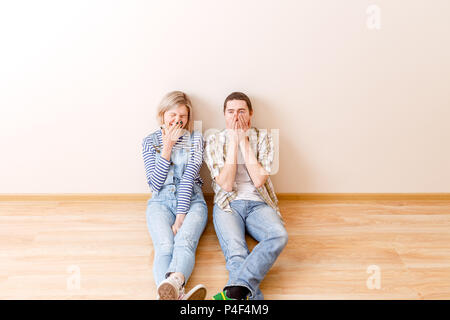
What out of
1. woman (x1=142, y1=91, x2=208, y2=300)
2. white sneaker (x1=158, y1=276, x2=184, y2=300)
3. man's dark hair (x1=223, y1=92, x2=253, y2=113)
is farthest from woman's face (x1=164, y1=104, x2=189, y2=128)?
white sneaker (x1=158, y1=276, x2=184, y2=300)

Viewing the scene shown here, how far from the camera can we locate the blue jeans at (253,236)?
5.57 feet

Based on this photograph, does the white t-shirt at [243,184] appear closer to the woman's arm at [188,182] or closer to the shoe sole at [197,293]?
the woman's arm at [188,182]

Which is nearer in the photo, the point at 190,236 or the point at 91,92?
the point at 190,236

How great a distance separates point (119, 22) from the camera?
2084mm

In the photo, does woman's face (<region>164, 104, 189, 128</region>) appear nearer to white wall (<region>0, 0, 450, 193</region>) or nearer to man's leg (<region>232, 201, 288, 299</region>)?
white wall (<region>0, 0, 450, 193</region>)

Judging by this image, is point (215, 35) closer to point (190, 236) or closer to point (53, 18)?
point (53, 18)

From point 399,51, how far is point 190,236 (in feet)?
4.67

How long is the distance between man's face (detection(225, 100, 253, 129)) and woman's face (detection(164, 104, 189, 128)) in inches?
8.5

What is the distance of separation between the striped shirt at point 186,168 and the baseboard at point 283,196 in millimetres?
351

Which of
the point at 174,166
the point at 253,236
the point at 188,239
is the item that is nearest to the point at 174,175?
the point at 174,166

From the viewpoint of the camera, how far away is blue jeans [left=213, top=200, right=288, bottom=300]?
5.57ft

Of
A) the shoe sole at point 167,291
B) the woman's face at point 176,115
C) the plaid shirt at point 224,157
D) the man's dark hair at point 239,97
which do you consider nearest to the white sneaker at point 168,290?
the shoe sole at point 167,291
